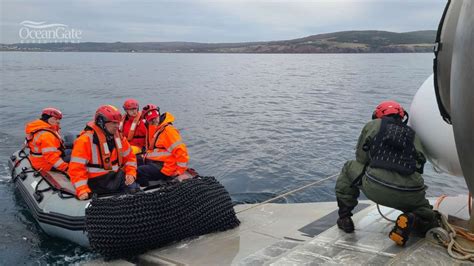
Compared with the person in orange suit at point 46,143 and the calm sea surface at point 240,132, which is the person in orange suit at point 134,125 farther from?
the calm sea surface at point 240,132

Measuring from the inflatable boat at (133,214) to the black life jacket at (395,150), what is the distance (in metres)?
2.53

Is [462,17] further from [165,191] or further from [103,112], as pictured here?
[103,112]

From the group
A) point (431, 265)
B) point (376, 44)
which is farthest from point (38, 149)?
point (376, 44)

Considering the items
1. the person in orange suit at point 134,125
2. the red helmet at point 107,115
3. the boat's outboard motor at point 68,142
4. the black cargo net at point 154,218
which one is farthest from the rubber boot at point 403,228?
the boat's outboard motor at point 68,142

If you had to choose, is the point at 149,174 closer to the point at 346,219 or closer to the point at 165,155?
the point at 165,155

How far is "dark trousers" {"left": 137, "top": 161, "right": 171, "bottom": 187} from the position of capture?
21.5 ft

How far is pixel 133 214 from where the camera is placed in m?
5.10

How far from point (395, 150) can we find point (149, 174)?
396cm

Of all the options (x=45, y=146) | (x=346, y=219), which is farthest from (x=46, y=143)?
(x=346, y=219)

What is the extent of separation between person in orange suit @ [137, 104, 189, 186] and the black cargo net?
0.78 metres

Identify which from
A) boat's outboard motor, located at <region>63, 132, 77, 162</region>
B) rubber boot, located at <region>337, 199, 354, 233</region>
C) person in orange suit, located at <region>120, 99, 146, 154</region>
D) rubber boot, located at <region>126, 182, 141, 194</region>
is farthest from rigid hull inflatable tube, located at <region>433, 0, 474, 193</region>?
Answer: boat's outboard motor, located at <region>63, 132, 77, 162</region>

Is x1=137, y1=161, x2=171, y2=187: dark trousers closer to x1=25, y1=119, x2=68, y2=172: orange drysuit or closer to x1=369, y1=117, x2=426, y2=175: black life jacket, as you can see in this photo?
x1=25, y1=119, x2=68, y2=172: orange drysuit

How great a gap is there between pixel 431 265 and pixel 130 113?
18.5ft

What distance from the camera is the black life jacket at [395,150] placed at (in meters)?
3.70
